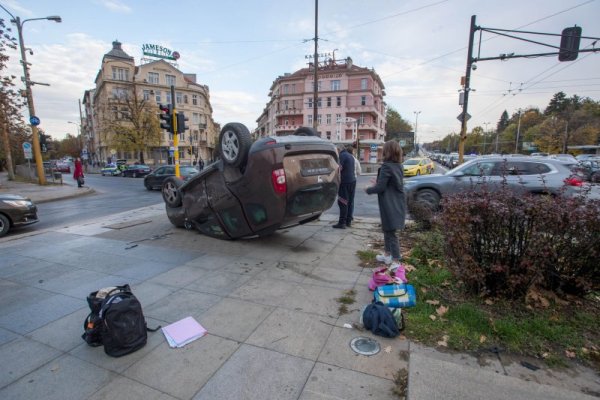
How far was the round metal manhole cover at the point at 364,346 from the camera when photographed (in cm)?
257

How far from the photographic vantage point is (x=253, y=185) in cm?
487

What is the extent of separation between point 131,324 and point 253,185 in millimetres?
2684

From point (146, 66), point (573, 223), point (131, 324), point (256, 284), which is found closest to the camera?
point (131, 324)

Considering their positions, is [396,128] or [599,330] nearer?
[599,330]

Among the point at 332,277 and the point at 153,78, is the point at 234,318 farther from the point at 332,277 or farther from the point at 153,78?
the point at 153,78

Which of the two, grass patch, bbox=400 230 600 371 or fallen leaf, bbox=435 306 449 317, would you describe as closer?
grass patch, bbox=400 230 600 371

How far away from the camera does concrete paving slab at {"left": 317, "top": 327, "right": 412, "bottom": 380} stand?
2.37 metres

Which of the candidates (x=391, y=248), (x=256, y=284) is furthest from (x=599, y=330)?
(x=256, y=284)

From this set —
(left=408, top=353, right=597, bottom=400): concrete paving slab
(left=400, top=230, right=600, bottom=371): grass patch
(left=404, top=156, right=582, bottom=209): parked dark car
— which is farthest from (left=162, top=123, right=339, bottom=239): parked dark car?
(left=408, top=353, right=597, bottom=400): concrete paving slab

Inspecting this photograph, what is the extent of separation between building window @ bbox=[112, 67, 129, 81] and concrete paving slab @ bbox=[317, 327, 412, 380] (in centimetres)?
5981

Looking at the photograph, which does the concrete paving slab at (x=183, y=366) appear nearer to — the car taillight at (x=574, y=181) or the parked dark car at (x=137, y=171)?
the car taillight at (x=574, y=181)

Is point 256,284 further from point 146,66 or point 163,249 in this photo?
point 146,66

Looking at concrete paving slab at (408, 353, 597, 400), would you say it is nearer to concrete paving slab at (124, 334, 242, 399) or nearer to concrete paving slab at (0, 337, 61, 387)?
concrete paving slab at (124, 334, 242, 399)

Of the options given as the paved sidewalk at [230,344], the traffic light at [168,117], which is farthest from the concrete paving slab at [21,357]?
the traffic light at [168,117]
